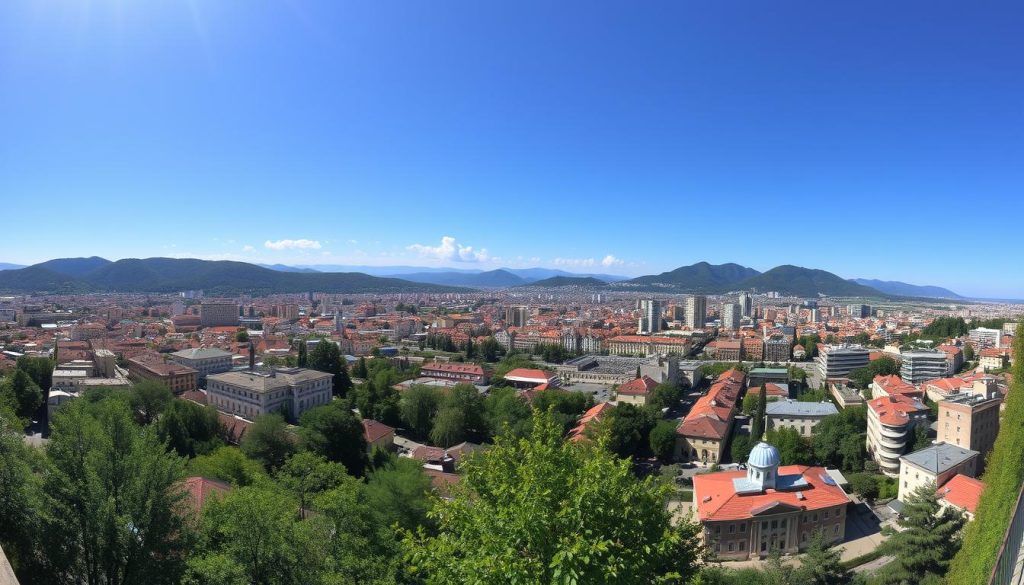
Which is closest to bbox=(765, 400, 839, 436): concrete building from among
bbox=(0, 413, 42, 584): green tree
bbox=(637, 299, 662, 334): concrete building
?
bbox=(0, 413, 42, 584): green tree

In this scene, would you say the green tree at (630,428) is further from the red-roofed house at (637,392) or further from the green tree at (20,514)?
the green tree at (20,514)

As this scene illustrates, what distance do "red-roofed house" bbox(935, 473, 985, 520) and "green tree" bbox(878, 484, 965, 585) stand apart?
3.06 meters

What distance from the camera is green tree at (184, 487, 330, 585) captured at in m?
5.45

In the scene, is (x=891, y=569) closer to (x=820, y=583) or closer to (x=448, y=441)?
(x=820, y=583)

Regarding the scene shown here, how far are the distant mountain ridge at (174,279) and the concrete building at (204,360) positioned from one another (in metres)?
113

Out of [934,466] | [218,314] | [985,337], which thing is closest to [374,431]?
[934,466]

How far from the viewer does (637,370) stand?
123ft

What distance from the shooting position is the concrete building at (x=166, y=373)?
2836cm

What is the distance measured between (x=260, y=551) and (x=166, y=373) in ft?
90.2

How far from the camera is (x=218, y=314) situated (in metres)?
71.8

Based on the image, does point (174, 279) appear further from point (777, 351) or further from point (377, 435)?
point (377, 435)

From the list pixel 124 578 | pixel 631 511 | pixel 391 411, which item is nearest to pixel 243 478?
pixel 124 578

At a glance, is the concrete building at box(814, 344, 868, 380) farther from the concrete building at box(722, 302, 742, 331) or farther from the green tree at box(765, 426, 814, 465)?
the concrete building at box(722, 302, 742, 331)

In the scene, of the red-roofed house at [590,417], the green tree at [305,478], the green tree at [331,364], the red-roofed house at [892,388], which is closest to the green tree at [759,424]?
the red-roofed house at [590,417]
